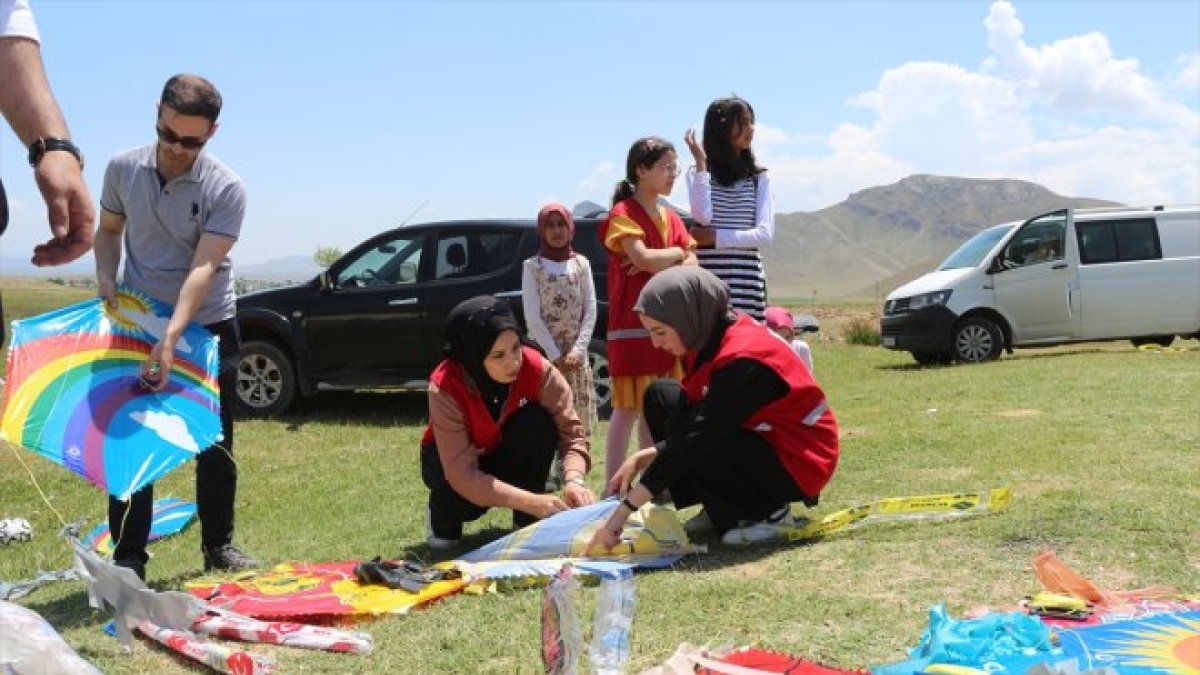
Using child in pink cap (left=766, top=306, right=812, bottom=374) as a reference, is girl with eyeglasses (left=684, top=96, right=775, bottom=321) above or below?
above

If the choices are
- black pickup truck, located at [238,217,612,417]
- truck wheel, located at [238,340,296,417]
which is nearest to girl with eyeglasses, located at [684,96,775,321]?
black pickup truck, located at [238,217,612,417]

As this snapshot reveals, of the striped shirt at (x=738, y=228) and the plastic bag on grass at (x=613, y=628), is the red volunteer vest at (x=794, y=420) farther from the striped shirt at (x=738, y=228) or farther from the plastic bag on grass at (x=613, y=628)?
the plastic bag on grass at (x=613, y=628)

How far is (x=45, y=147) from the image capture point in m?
2.17

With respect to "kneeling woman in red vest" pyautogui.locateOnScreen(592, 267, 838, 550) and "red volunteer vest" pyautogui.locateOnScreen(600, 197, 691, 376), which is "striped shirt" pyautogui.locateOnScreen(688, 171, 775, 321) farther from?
"kneeling woman in red vest" pyautogui.locateOnScreen(592, 267, 838, 550)

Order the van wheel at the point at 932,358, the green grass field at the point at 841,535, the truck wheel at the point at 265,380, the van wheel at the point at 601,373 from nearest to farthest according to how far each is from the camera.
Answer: the green grass field at the point at 841,535 → the van wheel at the point at 601,373 → the truck wheel at the point at 265,380 → the van wheel at the point at 932,358

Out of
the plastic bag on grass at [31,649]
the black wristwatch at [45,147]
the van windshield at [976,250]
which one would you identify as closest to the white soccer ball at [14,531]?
the plastic bag on grass at [31,649]

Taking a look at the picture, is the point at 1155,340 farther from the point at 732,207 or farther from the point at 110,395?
the point at 110,395

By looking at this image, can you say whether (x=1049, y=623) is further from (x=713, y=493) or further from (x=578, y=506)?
(x=578, y=506)

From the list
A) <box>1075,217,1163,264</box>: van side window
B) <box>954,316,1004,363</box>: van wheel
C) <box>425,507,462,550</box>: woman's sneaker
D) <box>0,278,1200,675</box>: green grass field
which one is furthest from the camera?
<box>1075,217,1163,264</box>: van side window

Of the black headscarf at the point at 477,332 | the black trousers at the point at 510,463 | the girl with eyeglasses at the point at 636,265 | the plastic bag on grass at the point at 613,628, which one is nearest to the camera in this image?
the plastic bag on grass at the point at 613,628

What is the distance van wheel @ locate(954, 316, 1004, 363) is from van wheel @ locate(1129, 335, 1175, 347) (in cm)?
211

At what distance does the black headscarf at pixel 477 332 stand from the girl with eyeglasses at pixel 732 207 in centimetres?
138

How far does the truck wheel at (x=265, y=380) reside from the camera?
9.71m

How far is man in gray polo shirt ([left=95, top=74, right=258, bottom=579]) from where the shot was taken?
3748 millimetres
